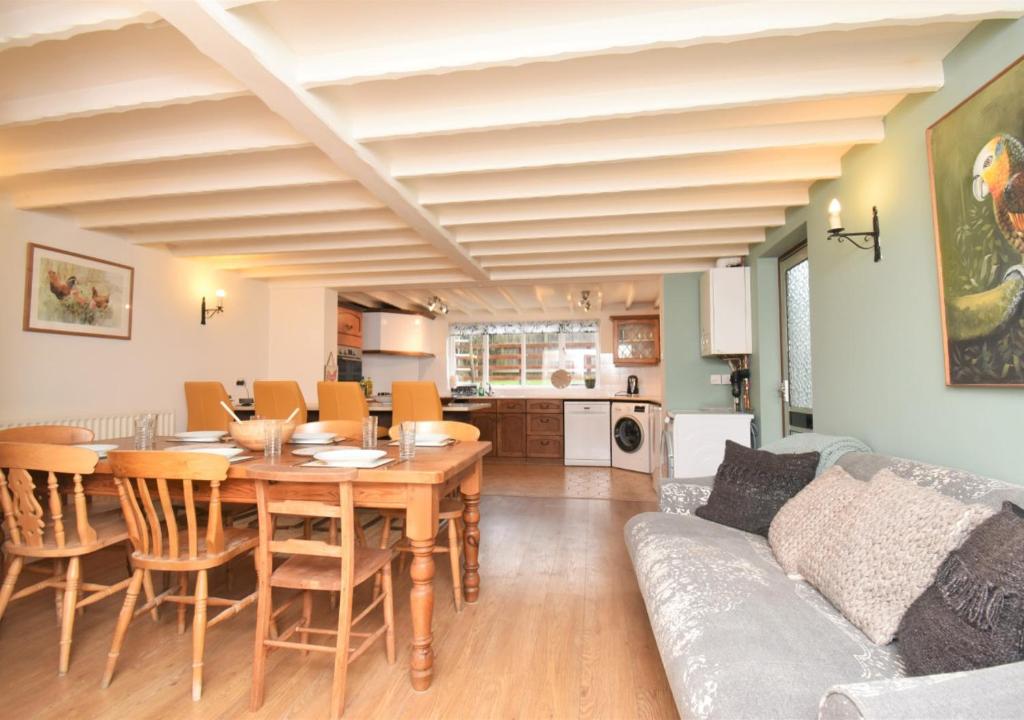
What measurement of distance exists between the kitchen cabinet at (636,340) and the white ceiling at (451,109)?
10.6 ft

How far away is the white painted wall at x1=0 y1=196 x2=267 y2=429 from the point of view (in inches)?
129

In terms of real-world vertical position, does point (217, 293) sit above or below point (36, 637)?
above

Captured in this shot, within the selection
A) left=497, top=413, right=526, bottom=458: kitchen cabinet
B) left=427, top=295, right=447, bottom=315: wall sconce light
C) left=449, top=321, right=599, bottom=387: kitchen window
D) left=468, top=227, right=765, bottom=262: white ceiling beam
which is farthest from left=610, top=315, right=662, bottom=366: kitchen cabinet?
left=468, top=227, right=765, bottom=262: white ceiling beam

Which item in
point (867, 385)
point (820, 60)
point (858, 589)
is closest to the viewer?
point (858, 589)

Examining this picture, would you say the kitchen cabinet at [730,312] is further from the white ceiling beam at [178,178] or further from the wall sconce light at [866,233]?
the white ceiling beam at [178,178]

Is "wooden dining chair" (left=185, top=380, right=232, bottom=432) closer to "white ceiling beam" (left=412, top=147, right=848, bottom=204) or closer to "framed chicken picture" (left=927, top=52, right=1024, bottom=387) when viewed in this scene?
"white ceiling beam" (left=412, top=147, right=848, bottom=204)

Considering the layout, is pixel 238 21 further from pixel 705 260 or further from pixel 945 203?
pixel 705 260

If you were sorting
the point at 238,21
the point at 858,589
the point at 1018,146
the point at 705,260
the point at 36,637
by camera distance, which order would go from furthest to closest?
the point at 705,260, the point at 36,637, the point at 238,21, the point at 1018,146, the point at 858,589

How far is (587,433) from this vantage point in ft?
21.5

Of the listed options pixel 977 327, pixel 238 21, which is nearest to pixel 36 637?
pixel 238 21

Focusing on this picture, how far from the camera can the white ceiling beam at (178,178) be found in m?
2.81

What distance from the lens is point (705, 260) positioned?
4.67 meters

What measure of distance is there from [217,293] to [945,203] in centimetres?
529

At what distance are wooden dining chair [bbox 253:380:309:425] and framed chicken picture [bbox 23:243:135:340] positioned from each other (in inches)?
42.1
